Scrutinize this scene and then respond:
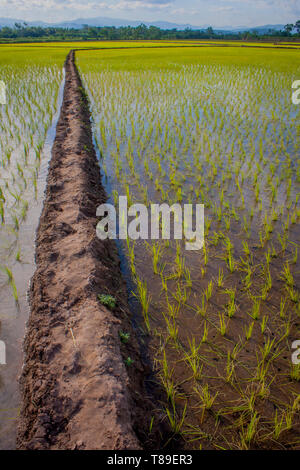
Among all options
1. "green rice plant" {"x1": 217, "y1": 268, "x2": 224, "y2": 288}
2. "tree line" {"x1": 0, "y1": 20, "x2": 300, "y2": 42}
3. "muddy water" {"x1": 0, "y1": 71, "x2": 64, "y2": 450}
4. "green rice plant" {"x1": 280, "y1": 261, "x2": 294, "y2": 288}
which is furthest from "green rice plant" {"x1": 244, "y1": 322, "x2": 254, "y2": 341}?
"tree line" {"x1": 0, "y1": 20, "x2": 300, "y2": 42}

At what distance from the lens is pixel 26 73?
11305mm

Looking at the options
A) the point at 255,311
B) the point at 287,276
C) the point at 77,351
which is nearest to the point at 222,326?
the point at 255,311

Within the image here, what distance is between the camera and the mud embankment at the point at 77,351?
1.35 meters

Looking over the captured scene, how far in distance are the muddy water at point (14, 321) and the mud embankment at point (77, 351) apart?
56 mm

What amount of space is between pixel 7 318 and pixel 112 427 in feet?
3.93

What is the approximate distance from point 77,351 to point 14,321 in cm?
69

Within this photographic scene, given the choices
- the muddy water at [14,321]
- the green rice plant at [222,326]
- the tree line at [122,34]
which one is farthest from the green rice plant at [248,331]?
the tree line at [122,34]

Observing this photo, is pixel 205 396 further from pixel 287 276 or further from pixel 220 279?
pixel 287 276

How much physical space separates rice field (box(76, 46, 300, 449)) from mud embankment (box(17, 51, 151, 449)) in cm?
21

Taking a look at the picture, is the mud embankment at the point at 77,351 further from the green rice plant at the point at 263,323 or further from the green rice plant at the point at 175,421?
the green rice plant at the point at 263,323

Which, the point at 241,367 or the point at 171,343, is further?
the point at 171,343

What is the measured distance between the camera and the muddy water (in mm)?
1528
